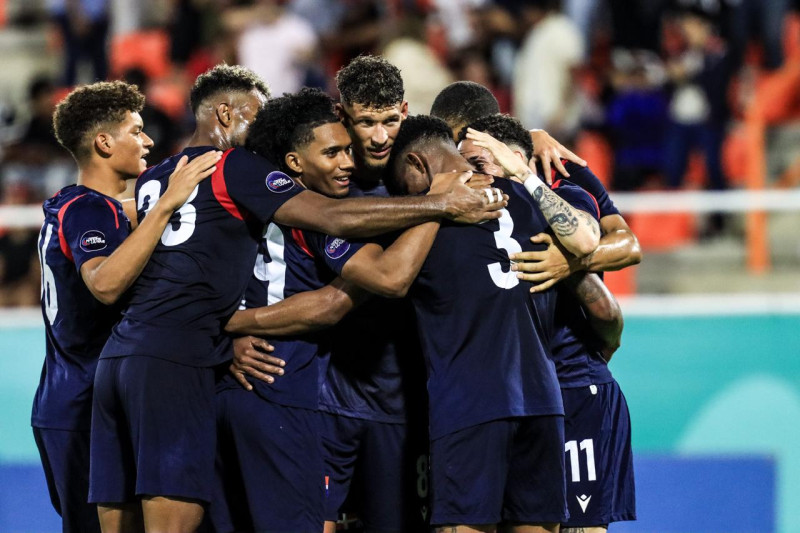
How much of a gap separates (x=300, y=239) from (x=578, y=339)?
4.66ft

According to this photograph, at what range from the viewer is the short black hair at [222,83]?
18.3 feet

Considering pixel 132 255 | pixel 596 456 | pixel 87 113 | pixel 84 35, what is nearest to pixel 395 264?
pixel 132 255

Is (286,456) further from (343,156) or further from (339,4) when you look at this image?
(339,4)

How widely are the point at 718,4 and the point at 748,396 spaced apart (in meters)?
3.74

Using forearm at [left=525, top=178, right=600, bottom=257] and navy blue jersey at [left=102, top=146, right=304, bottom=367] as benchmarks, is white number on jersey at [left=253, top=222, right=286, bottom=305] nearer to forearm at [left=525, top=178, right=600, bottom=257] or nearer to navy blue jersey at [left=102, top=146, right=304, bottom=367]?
navy blue jersey at [left=102, top=146, right=304, bottom=367]

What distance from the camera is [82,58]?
12203 millimetres

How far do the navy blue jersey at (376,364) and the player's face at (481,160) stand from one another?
438mm

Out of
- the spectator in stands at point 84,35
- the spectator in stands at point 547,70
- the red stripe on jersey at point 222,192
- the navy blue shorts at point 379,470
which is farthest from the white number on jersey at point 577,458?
the spectator in stands at point 84,35

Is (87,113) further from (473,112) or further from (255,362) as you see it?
(473,112)

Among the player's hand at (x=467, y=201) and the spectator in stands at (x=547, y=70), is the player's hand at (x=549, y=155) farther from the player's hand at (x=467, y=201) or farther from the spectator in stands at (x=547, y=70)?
the spectator in stands at (x=547, y=70)

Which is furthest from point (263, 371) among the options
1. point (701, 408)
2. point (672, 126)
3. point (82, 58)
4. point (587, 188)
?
point (82, 58)

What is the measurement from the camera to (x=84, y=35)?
40.2 ft

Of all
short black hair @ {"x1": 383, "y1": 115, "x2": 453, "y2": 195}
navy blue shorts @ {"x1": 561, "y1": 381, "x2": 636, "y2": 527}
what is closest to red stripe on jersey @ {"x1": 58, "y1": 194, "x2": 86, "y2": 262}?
short black hair @ {"x1": 383, "y1": 115, "x2": 453, "y2": 195}

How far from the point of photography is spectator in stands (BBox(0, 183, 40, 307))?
9180 mm
